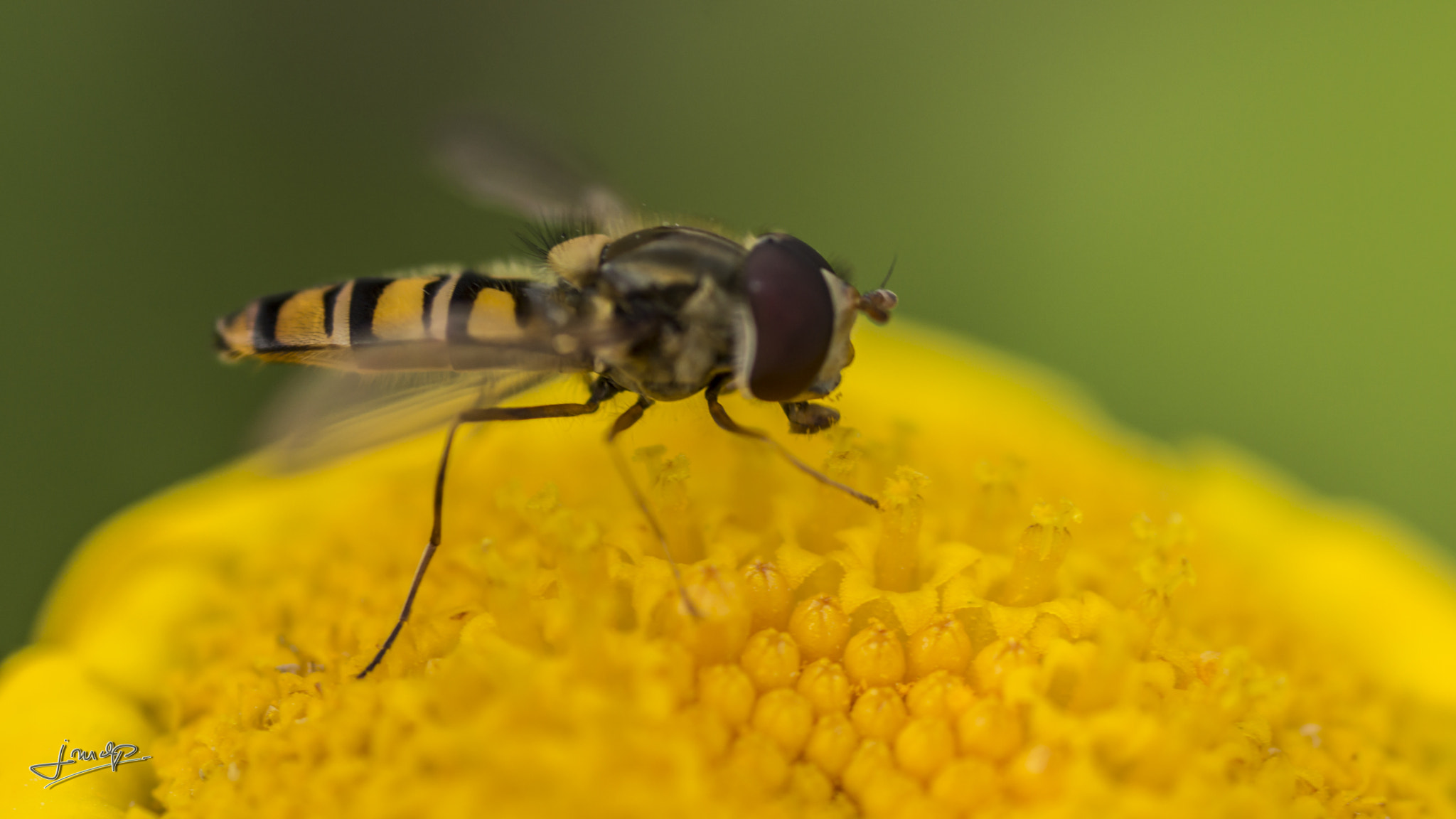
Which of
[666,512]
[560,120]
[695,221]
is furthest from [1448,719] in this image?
[560,120]

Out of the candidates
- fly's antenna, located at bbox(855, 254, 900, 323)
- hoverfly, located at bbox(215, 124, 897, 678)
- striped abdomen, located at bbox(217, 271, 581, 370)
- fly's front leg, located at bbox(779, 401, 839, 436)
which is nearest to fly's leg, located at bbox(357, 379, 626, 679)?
hoverfly, located at bbox(215, 124, 897, 678)

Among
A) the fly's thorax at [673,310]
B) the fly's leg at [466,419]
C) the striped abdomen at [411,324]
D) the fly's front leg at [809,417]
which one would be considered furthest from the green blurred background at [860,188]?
the fly's front leg at [809,417]

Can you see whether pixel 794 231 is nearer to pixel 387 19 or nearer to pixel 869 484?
pixel 387 19

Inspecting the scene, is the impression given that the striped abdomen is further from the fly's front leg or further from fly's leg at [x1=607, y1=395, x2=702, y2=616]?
the fly's front leg

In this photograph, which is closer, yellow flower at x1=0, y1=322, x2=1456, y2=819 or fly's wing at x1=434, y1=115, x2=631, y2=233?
yellow flower at x1=0, y1=322, x2=1456, y2=819
